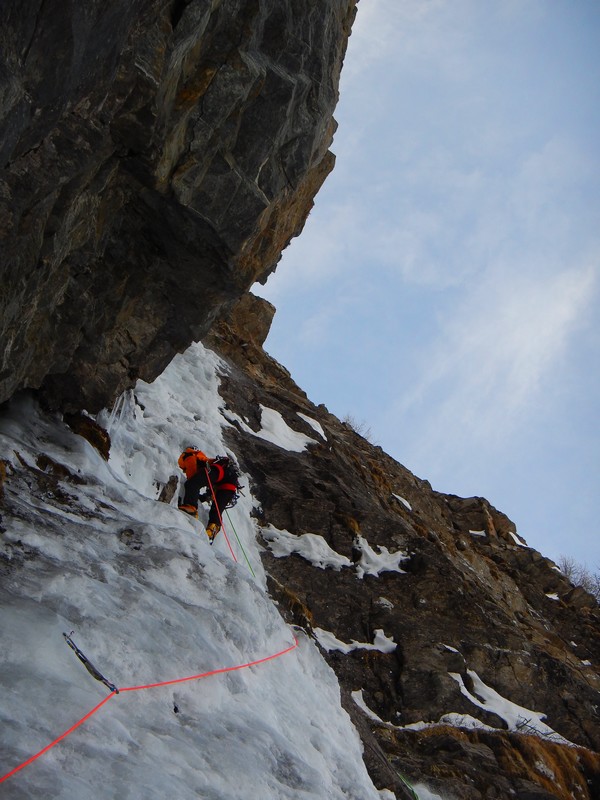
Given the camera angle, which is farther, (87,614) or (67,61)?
(87,614)

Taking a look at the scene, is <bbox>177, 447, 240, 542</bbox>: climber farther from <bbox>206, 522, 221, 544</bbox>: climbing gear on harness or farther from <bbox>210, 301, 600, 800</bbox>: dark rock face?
<bbox>210, 301, 600, 800</bbox>: dark rock face

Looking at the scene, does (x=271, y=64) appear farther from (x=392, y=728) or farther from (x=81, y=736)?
(x=392, y=728)

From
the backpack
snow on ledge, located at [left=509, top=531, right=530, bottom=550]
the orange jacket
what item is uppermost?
snow on ledge, located at [left=509, top=531, right=530, bottom=550]

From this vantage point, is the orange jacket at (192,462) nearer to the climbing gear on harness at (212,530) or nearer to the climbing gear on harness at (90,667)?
the climbing gear on harness at (212,530)

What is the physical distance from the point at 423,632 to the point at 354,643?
1.48 m

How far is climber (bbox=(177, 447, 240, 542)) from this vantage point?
1012 cm

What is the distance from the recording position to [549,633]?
16.7 metres

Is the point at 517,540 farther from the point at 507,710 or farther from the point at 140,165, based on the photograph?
the point at 140,165

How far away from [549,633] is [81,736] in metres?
15.6

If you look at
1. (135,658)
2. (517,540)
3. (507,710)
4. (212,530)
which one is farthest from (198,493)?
(517,540)

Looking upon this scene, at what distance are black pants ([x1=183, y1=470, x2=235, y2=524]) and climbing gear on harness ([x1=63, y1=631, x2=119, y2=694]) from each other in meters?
5.52

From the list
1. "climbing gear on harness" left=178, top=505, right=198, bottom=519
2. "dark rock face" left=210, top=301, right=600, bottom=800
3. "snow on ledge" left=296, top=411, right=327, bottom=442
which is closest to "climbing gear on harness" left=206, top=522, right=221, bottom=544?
"climbing gear on harness" left=178, top=505, right=198, bottom=519

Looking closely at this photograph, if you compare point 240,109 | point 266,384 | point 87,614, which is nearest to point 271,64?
point 240,109

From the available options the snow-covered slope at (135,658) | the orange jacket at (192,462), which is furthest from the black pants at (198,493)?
the snow-covered slope at (135,658)
